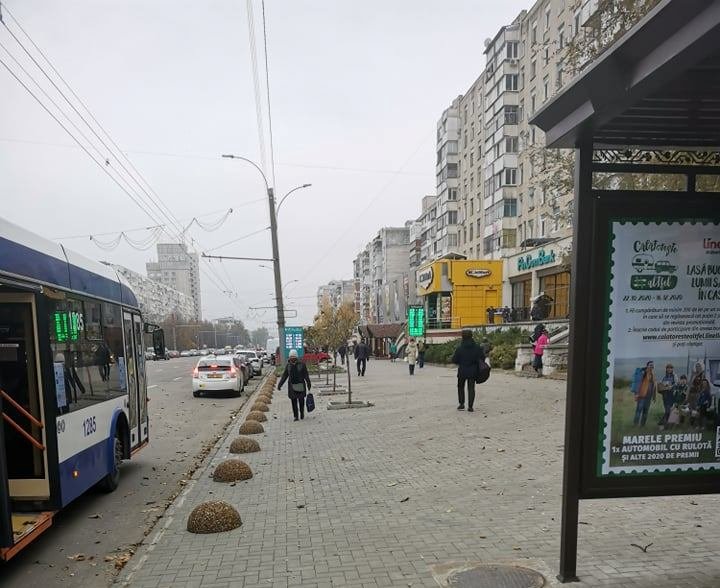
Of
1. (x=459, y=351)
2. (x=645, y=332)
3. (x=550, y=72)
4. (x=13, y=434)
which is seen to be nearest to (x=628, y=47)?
(x=645, y=332)

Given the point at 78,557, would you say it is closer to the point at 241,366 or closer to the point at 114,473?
the point at 114,473

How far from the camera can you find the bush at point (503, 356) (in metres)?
22.4

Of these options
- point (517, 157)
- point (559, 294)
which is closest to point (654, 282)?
point (559, 294)

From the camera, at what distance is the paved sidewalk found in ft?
12.7

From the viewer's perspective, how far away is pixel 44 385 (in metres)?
4.70

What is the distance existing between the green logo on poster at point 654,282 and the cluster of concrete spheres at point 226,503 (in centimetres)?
416

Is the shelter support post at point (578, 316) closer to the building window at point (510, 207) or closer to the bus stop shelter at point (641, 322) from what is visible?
the bus stop shelter at point (641, 322)

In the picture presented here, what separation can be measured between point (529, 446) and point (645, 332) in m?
5.00

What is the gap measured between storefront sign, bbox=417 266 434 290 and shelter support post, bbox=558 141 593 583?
3566 cm

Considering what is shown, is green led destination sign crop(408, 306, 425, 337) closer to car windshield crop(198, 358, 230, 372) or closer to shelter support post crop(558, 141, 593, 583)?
car windshield crop(198, 358, 230, 372)

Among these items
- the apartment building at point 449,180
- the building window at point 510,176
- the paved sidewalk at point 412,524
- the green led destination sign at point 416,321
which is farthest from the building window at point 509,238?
the paved sidewalk at point 412,524

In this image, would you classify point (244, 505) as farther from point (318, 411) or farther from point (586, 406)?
point (318, 411)

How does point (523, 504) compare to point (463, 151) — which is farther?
point (463, 151)

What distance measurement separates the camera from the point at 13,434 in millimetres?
4867
